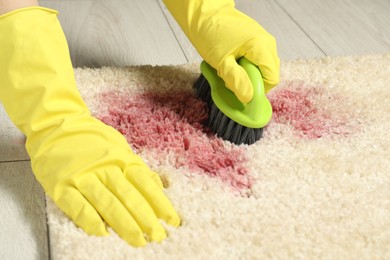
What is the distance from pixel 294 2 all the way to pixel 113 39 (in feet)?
1.65

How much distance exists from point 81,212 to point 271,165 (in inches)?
11.4

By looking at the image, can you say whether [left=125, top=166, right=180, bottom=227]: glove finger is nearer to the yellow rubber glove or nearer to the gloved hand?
the yellow rubber glove

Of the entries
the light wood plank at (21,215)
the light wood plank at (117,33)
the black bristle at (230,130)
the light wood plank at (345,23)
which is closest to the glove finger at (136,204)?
the light wood plank at (21,215)

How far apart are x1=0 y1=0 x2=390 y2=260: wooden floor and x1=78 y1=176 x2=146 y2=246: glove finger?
21 centimetres

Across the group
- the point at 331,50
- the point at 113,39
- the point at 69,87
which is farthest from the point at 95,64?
the point at 331,50

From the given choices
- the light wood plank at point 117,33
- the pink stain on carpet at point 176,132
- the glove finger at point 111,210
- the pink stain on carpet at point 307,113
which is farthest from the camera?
the light wood plank at point 117,33

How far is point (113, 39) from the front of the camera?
1281 mm

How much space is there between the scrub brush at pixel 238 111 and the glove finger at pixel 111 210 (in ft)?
0.80

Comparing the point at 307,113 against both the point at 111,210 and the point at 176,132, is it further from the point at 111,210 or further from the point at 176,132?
the point at 111,210

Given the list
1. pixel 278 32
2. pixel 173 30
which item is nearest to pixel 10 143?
pixel 173 30

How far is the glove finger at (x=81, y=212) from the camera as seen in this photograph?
0.71 meters

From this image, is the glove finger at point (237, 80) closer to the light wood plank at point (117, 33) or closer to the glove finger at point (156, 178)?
the glove finger at point (156, 178)

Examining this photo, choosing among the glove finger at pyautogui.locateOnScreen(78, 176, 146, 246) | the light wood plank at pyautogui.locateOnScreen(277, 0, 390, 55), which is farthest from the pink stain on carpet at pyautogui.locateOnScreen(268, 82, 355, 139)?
the glove finger at pyautogui.locateOnScreen(78, 176, 146, 246)

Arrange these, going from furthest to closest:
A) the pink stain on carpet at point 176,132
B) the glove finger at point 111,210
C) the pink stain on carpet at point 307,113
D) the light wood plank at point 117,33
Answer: the light wood plank at point 117,33 → the pink stain on carpet at point 307,113 → the pink stain on carpet at point 176,132 → the glove finger at point 111,210
